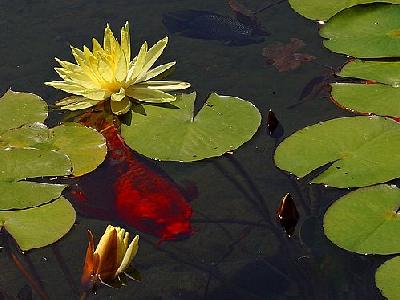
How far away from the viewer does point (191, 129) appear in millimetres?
2293

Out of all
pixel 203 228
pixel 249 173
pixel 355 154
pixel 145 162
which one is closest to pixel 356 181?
pixel 355 154

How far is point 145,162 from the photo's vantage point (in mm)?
2221

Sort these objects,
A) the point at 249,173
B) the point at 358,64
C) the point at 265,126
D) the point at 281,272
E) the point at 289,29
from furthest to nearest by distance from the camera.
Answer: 1. the point at 289,29
2. the point at 358,64
3. the point at 265,126
4. the point at 249,173
5. the point at 281,272

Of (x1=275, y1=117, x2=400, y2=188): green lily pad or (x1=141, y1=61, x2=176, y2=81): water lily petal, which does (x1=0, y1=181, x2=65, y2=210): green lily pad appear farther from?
(x1=275, y1=117, x2=400, y2=188): green lily pad

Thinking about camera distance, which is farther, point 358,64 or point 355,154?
point 358,64

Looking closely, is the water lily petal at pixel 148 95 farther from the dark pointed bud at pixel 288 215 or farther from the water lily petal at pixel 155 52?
the dark pointed bud at pixel 288 215

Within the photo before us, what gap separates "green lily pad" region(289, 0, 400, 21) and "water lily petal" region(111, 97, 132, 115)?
2.69 ft

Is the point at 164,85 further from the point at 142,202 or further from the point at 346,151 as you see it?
the point at 346,151

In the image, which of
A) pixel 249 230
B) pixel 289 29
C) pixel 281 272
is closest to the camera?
pixel 281 272

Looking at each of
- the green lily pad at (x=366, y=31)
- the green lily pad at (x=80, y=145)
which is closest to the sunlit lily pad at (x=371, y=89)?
the green lily pad at (x=366, y=31)

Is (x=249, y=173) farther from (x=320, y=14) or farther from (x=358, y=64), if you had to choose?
(x=320, y=14)

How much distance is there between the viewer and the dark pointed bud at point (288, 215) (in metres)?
1.93

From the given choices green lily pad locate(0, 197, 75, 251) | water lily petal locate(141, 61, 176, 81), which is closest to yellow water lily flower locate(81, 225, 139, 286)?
green lily pad locate(0, 197, 75, 251)

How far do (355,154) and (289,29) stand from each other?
2.55 feet
